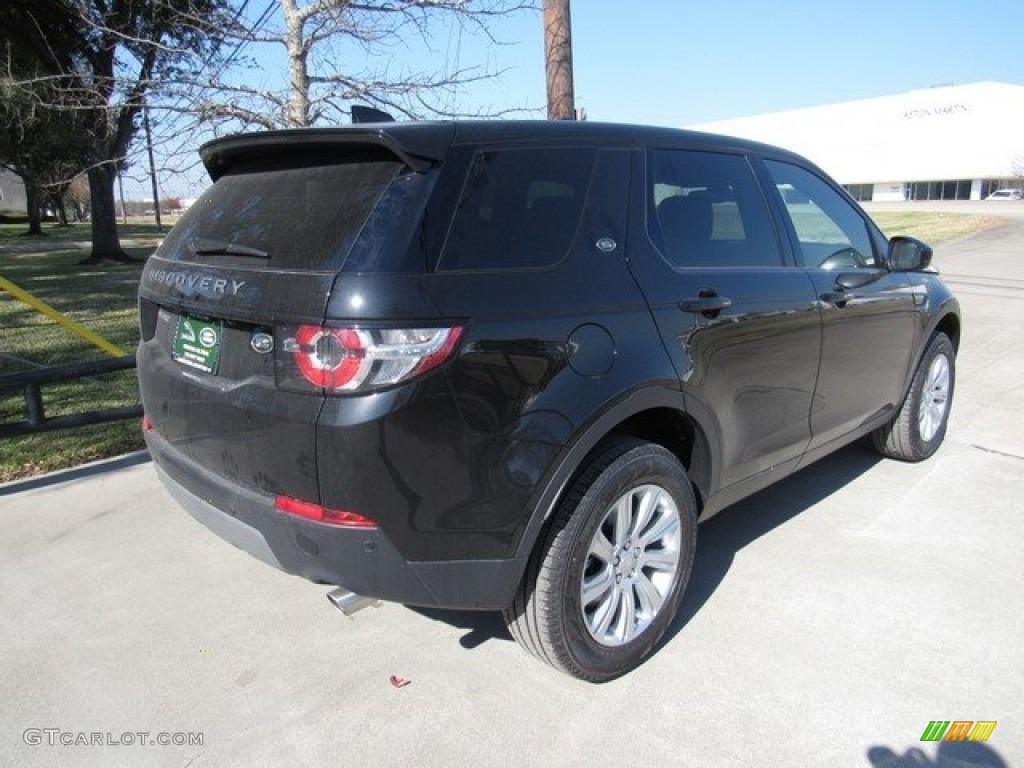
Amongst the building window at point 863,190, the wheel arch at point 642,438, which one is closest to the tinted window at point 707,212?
the wheel arch at point 642,438

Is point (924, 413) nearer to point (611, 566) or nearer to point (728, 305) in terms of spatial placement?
point (728, 305)

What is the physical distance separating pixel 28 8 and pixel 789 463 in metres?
17.9

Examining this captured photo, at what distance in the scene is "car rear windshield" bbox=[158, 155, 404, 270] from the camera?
7.70 feet

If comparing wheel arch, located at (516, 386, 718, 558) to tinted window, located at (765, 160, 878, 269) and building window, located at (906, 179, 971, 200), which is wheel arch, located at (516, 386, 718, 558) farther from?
building window, located at (906, 179, 971, 200)

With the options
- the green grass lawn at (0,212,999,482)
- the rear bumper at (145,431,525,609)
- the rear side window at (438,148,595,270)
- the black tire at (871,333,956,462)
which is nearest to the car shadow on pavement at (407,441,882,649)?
the black tire at (871,333,956,462)

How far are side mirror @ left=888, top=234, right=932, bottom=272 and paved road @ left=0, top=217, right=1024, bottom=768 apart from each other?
1.27m

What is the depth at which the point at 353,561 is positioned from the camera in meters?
2.29

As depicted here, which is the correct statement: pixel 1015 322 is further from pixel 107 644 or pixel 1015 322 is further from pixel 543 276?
pixel 107 644

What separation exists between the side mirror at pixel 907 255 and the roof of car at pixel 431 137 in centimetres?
155

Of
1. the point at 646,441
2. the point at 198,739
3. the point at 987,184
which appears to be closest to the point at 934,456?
the point at 646,441

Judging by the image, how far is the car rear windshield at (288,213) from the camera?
235 cm

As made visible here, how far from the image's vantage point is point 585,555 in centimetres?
259

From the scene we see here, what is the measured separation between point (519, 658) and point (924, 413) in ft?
10.5

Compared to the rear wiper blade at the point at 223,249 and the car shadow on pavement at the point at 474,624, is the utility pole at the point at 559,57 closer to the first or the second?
the rear wiper blade at the point at 223,249
